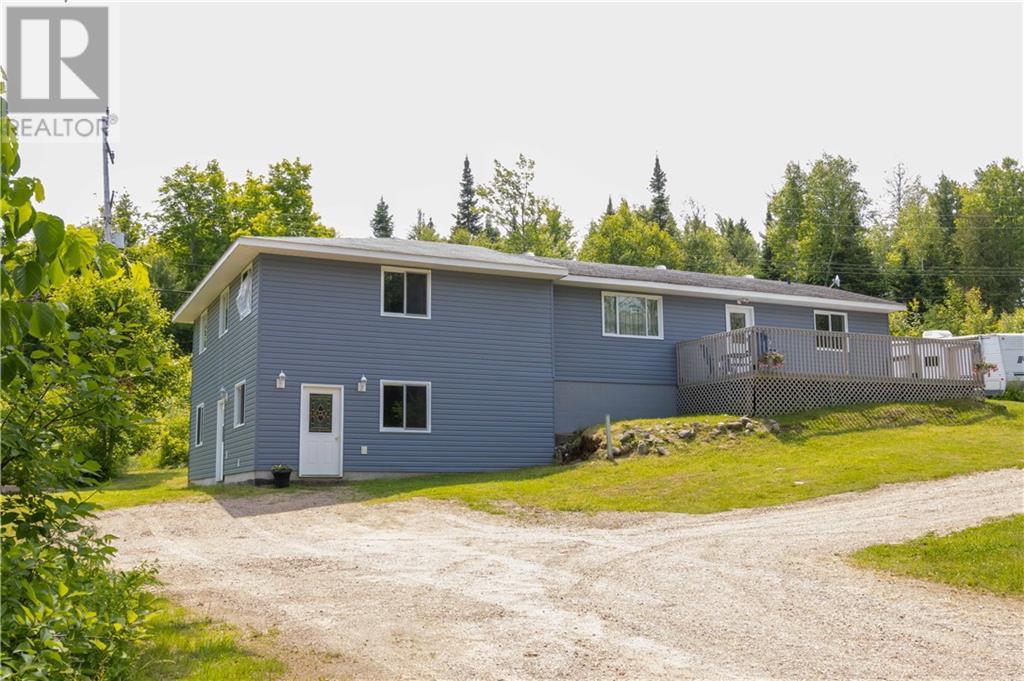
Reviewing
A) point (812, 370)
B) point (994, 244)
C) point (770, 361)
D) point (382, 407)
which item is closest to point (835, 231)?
point (994, 244)

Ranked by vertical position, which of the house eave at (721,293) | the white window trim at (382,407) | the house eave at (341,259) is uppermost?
the house eave at (341,259)

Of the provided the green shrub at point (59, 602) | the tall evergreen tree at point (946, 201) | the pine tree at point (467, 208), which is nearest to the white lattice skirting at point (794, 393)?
the green shrub at point (59, 602)

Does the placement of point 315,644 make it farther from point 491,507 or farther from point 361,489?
point 361,489

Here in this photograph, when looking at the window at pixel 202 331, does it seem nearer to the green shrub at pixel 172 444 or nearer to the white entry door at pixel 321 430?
the green shrub at pixel 172 444

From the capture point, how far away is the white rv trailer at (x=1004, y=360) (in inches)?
1163

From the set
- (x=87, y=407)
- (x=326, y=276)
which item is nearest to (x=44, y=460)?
(x=87, y=407)

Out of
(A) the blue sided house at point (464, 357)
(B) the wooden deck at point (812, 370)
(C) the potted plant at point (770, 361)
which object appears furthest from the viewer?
(B) the wooden deck at point (812, 370)

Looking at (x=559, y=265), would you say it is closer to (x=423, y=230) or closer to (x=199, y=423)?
(x=199, y=423)

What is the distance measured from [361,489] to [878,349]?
45.1 feet

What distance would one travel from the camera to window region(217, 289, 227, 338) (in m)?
23.3

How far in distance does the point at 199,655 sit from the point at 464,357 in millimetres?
15002

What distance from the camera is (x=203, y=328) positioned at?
26812 mm

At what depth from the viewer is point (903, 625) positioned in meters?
7.65

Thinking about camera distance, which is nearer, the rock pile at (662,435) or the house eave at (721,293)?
the rock pile at (662,435)
